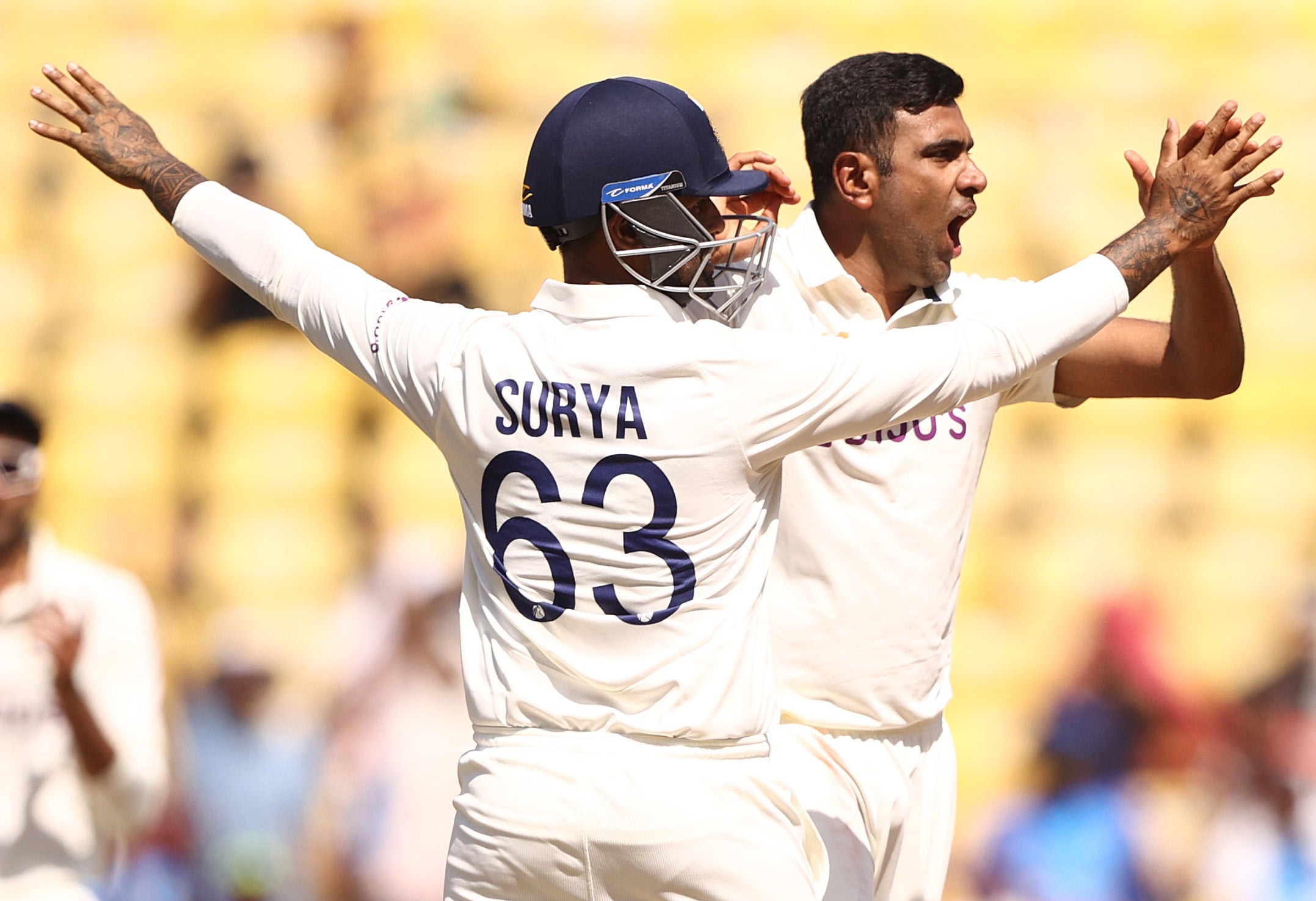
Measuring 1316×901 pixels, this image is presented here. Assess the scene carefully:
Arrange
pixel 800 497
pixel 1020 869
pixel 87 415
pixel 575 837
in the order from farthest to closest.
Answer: pixel 87 415 < pixel 1020 869 < pixel 800 497 < pixel 575 837

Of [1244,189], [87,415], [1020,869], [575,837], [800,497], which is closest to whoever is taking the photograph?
[575,837]

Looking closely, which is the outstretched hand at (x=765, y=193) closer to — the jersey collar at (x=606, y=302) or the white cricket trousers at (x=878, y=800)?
the jersey collar at (x=606, y=302)

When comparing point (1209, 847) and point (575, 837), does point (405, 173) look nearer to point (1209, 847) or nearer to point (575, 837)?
point (1209, 847)

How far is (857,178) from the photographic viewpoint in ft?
9.41

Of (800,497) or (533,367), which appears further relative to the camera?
(800,497)

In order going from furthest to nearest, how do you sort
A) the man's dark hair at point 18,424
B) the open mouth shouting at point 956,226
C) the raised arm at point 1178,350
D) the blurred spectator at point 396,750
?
the blurred spectator at point 396,750
the man's dark hair at point 18,424
the open mouth shouting at point 956,226
the raised arm at point 1178,350

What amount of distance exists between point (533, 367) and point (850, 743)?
981 mm

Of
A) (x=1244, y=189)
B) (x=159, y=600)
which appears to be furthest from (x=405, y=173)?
(x=1244, y=189)

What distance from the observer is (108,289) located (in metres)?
5.87

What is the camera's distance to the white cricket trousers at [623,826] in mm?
2043

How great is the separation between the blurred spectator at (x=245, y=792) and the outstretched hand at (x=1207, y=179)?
352cm

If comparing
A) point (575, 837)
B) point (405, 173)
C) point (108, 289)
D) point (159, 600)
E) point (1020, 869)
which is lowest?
point (1020, 869)

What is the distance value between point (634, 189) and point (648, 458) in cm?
38

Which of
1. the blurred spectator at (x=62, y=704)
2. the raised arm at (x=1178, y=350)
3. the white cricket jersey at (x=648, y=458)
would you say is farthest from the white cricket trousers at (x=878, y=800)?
the blurred spectator at (x=62, y=704)
